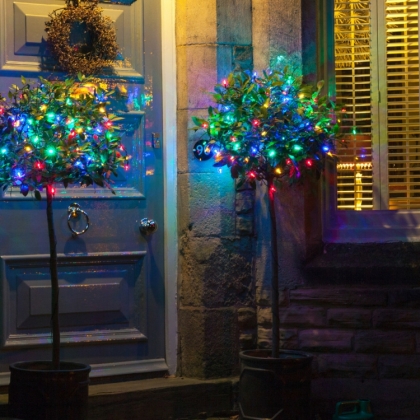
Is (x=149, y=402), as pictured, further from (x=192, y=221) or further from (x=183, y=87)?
(x=183, y=87)

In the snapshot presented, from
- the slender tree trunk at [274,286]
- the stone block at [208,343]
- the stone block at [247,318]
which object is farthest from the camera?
the stone block at [247,318]

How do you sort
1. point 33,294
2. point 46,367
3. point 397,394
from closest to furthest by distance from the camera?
point 46,367
point 33,294
point 397,394

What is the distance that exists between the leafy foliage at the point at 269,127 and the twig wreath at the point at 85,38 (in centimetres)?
88

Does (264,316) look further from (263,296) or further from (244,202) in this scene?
(244,202)

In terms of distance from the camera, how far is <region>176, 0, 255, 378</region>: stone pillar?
561 centimetres

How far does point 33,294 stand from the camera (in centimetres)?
532

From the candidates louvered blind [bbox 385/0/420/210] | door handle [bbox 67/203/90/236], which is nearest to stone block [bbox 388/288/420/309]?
louvered blind [bbox 385/0/420/210]

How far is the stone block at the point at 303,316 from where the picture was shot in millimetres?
5711

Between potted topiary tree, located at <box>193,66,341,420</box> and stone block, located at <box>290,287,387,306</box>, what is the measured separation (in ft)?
2.21

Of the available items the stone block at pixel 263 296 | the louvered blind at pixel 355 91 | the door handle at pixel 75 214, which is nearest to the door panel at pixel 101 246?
the door handle at pixel 75 214

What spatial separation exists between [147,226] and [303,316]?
1.22 metres

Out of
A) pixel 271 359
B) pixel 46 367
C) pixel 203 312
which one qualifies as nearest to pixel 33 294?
pixel 46 367

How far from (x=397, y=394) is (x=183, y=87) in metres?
2.53

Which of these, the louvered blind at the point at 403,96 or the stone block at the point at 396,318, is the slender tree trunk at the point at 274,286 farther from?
the louvered blind at the point at 403,96
